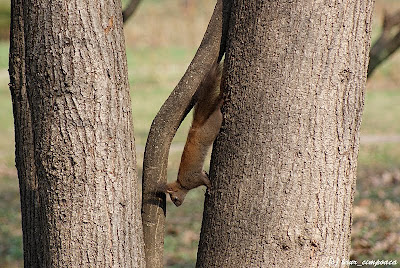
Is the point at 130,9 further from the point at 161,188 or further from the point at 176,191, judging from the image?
the point at 161,188

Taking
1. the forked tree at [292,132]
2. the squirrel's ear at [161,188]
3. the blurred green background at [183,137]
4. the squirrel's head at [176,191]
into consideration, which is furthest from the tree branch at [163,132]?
the blurred green background at [183,137]

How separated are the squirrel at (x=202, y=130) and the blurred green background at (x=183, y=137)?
2.00 meters

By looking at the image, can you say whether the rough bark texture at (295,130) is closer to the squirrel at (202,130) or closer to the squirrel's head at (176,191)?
the squirrel at (202,130)

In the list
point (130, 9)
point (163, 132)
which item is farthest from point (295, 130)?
point (130, 9)

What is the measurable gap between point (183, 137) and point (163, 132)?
8508 mm

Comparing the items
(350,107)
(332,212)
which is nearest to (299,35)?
(350,107)

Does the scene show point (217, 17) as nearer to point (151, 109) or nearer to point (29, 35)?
point (29, 35)

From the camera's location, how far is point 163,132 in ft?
7.95

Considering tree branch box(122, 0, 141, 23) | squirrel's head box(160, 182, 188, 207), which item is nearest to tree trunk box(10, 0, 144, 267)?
squirrel's head box(160, 182, 188, 207)

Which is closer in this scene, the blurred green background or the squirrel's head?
the squirrel's head

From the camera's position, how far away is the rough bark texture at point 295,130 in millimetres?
2088

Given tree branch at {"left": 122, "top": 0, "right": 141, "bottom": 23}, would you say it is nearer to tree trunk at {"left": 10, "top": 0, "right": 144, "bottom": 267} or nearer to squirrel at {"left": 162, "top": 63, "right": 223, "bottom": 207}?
squirrel at {"left": 162, "top": 63, "right": 223, "bottom": 207}

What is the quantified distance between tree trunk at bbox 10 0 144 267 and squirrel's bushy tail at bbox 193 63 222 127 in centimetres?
34

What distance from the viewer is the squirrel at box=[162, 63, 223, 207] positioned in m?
2.38
